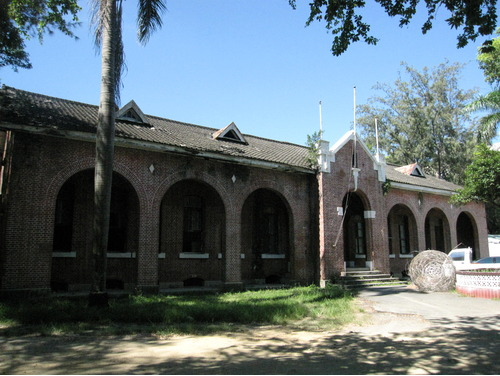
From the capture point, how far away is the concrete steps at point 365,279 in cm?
1734

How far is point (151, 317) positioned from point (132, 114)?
9177mm

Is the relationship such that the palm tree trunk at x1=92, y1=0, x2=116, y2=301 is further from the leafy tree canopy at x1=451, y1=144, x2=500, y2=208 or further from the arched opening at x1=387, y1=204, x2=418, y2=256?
the arched opening at x1=387, y1=204, x2=418, y2=256

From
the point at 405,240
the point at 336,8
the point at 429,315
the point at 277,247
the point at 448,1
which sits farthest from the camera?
the point at 405,240

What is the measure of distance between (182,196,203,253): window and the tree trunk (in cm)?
604

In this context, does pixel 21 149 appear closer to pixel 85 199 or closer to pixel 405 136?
pixel 85 199

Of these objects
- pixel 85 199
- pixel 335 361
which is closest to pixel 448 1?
pixel 335 361

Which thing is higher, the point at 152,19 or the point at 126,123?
the point at 152,19

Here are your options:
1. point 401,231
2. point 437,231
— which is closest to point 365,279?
point 401,231

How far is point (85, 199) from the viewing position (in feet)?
46.1

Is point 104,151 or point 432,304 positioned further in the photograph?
point 432,304

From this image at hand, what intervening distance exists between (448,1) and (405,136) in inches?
1349

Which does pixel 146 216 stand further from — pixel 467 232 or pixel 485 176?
pixel 467 232

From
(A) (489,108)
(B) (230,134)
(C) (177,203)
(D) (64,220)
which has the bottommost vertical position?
(D) (64,220)

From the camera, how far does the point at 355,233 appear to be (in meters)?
21.1
